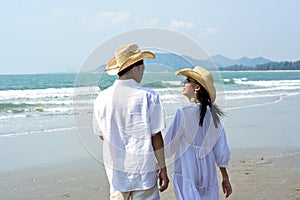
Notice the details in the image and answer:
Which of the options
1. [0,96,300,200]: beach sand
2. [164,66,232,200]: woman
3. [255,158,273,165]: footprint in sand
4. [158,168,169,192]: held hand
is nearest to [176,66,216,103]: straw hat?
[164,66,232,200]: woman

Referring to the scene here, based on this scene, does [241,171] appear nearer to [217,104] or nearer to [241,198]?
[241,198]

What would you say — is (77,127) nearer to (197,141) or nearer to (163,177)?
(163,177)

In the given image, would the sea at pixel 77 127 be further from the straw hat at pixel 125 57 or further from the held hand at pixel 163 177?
the held hand at pixel 163 177

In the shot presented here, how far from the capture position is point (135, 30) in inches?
114

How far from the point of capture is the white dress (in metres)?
3.06

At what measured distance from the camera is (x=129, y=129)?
9.14ft

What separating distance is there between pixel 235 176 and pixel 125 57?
147 inches

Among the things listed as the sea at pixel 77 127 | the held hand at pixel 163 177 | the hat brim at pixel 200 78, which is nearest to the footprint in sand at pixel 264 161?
the sea at pixel 77 127

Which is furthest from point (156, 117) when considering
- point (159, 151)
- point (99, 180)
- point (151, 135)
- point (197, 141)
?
point (99, 180)

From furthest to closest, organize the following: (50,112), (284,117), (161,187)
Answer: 1. (50,112)
2. (284,117)
3. (161,187)

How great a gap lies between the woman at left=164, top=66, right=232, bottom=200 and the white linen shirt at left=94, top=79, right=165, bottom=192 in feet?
0.84

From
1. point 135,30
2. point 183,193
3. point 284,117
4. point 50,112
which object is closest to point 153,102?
point 135,30

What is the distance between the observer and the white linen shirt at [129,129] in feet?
9.02

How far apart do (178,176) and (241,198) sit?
2.21m
